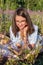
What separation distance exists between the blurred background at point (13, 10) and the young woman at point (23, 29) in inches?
7.3

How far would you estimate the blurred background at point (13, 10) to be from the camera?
11.2 ft

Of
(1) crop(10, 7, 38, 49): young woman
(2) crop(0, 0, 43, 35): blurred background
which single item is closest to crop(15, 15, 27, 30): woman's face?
(1) crop(10, 7, 38, 49): young woman

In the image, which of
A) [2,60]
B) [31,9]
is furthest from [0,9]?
[2,60]

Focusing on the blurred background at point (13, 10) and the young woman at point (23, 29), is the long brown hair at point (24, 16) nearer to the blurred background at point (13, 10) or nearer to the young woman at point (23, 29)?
the young woman at point (23, 29)

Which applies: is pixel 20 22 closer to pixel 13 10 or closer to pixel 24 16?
pixel 24 16

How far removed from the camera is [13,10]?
3.76 m

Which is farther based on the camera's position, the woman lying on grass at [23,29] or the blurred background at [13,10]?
the blurred background at [13,10]

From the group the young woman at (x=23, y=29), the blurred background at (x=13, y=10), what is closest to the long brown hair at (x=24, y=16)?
the young woman at (x=23, y=29)

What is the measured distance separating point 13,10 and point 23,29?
60cm

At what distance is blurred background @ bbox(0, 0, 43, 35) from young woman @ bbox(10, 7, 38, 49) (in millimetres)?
185

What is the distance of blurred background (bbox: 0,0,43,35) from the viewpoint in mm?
3428

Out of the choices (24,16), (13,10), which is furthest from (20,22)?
(13,10)

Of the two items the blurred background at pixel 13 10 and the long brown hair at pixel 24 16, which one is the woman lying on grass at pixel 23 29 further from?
the blurred background at pixel 13 10

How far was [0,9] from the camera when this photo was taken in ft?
12.4
